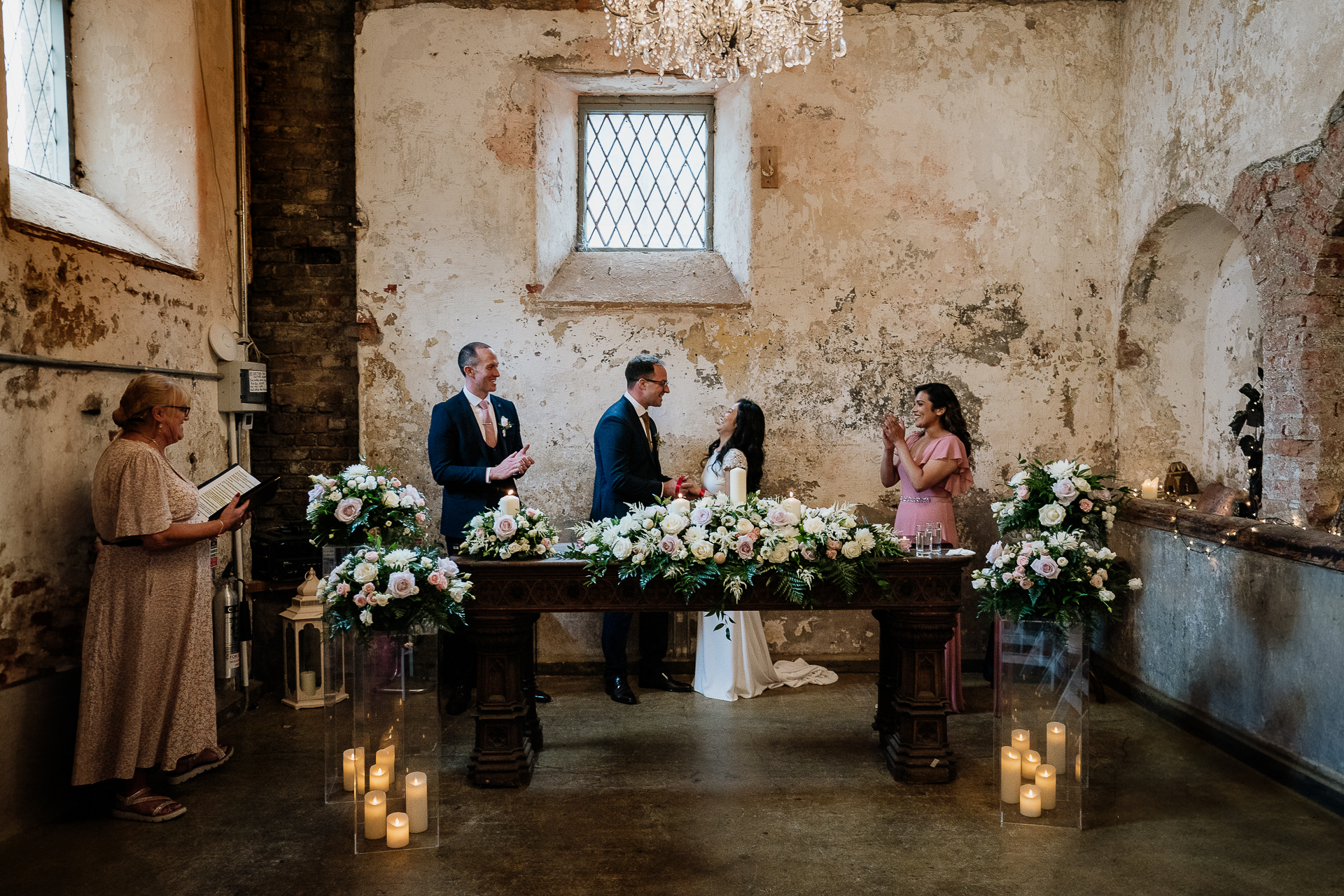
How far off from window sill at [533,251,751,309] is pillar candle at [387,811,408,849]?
349 cm

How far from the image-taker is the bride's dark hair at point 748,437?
5730 mm

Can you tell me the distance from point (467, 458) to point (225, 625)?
1638 mm

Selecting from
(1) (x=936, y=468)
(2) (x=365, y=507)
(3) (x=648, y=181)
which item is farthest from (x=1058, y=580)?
(3) (x=648, y=181)

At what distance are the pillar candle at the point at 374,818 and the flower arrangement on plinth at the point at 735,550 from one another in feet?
4.09

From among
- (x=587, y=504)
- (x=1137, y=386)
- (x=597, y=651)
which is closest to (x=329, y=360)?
(x=587, y=504)

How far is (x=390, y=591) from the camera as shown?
3643 millimetres

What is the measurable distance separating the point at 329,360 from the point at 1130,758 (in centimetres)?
542

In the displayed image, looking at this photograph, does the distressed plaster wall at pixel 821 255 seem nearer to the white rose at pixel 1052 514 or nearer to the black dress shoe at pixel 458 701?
the black dress shoe at pixel 458 701

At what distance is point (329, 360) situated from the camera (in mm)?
6285

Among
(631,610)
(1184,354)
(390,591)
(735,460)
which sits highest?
(1184,354)

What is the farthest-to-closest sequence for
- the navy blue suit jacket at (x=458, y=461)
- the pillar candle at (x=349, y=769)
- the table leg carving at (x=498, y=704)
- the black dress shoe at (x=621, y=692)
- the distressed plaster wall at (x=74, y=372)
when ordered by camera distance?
the black dress shoe at (x=621, y=692) → the navy blue suit jacket at (x=458, y=461) → the table leg carving at (x=498, y=704) → the pillar candle at (x=349, y=769) → the distressed plaster wall at (x=74, y=372)

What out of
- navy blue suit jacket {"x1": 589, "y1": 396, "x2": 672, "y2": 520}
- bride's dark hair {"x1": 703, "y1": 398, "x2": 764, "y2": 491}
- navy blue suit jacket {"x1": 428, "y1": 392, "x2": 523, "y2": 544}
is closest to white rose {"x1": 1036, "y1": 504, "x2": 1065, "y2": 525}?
bride's dark hair {"x1": 703, "y1": 398, "x2": 764, "y2": 491}

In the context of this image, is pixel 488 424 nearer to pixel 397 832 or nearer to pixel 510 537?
pixel 510 537

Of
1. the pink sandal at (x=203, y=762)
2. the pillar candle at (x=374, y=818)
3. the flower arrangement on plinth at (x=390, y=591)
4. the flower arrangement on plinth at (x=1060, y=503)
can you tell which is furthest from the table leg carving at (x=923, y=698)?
the pink sandal at (x=203, y=762)
